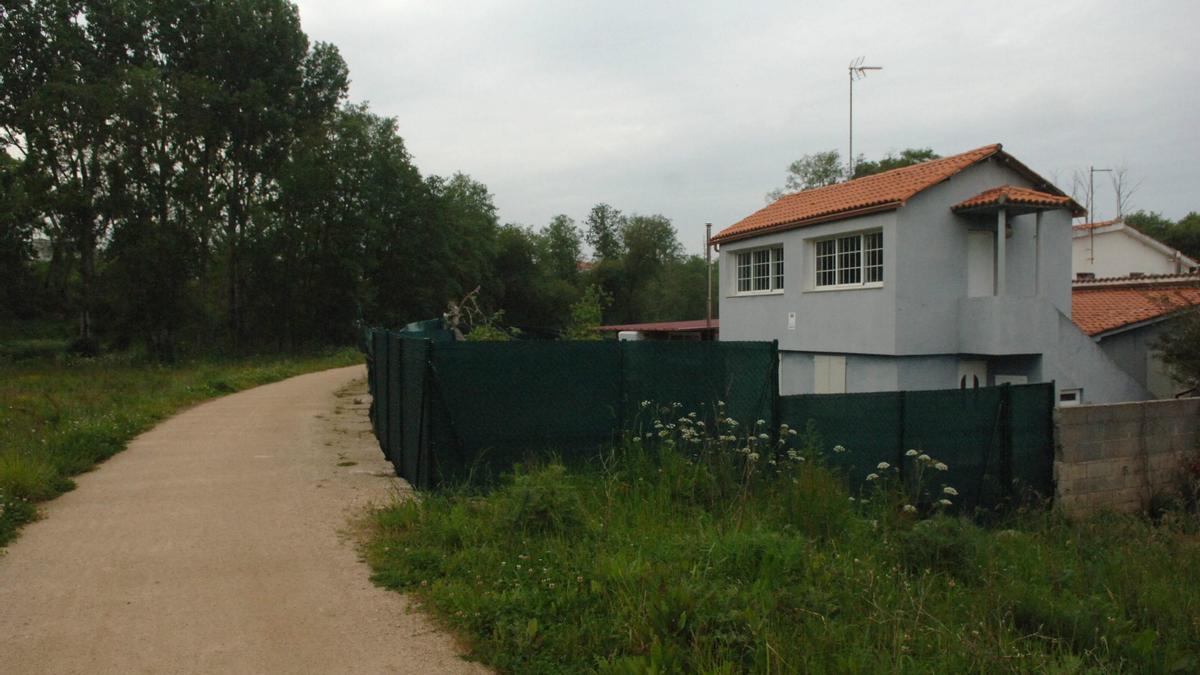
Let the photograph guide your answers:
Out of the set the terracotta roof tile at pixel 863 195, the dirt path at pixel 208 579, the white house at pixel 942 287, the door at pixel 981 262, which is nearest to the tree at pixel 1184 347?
the white house at pixel 942 287

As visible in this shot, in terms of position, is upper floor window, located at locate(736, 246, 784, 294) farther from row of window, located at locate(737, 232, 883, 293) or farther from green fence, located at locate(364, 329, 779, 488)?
green fence, located at locate(364, 329, 779, 488)

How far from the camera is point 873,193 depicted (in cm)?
1988

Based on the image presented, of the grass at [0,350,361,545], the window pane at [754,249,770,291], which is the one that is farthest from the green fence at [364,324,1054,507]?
the window pane at [754,249,770,291]

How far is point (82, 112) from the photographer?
34875 millimetres

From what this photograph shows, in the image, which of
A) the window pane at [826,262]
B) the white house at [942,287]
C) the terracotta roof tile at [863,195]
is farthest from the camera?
the window pane at [826,262]

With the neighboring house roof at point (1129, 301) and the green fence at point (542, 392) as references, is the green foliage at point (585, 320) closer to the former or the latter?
the green fence at point (542, 392)

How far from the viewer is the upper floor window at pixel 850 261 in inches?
760

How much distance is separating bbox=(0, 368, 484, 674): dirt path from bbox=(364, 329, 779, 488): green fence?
1.10m

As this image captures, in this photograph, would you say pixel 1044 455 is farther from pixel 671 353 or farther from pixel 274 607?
pixel 274 607

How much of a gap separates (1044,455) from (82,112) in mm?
38469

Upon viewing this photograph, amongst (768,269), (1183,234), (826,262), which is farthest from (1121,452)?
(1183,234)

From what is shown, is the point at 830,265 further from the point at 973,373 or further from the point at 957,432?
the point at 957,432

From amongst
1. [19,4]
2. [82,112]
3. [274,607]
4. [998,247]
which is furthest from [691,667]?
[19,4]

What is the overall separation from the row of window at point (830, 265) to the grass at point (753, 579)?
11.8 meters
